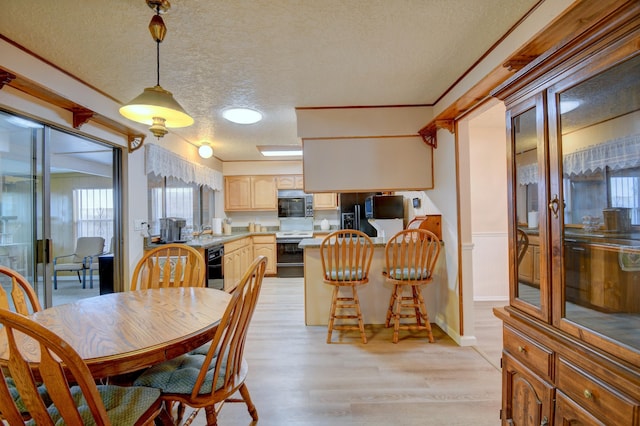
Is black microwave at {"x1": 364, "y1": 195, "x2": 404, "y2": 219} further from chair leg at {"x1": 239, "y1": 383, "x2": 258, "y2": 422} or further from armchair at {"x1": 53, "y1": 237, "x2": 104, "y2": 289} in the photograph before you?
armchair at {"x1": 53, "y1": 237, "x2": 104, "y2": 289}

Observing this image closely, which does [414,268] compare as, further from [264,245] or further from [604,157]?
[264,245]

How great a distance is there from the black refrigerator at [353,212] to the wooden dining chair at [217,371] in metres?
3.79

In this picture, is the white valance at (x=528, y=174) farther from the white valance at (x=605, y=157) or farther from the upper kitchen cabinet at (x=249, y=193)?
the upper kitchen cabinet at (x=249, y=193)

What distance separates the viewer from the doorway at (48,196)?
6.69 feet

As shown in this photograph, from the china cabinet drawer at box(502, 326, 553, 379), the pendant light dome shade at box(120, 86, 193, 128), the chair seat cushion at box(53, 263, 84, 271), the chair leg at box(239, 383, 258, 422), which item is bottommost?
the chair leg at box(239, 383, 258, 422)

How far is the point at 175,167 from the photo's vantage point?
3889mm

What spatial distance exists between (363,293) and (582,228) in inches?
89.3

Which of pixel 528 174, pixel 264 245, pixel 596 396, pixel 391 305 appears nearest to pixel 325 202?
pixel 264 245

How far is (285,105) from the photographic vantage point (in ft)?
9.62

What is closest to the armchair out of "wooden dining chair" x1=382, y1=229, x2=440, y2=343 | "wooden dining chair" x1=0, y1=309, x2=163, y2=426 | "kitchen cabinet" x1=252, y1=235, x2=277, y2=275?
"wooden dining chair" x1=0, y1=309, x2=163, y2=426

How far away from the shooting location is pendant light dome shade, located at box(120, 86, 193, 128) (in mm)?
1472

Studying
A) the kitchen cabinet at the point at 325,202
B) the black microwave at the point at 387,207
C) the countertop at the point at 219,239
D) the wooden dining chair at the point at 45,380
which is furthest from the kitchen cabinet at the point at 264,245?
the wooden dining chair at the point at 45,380

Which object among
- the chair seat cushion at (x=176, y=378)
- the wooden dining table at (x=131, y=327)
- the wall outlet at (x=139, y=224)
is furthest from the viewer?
the wall outlet at (x=139, y=224)

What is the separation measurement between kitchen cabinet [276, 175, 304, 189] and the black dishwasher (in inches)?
87.2
